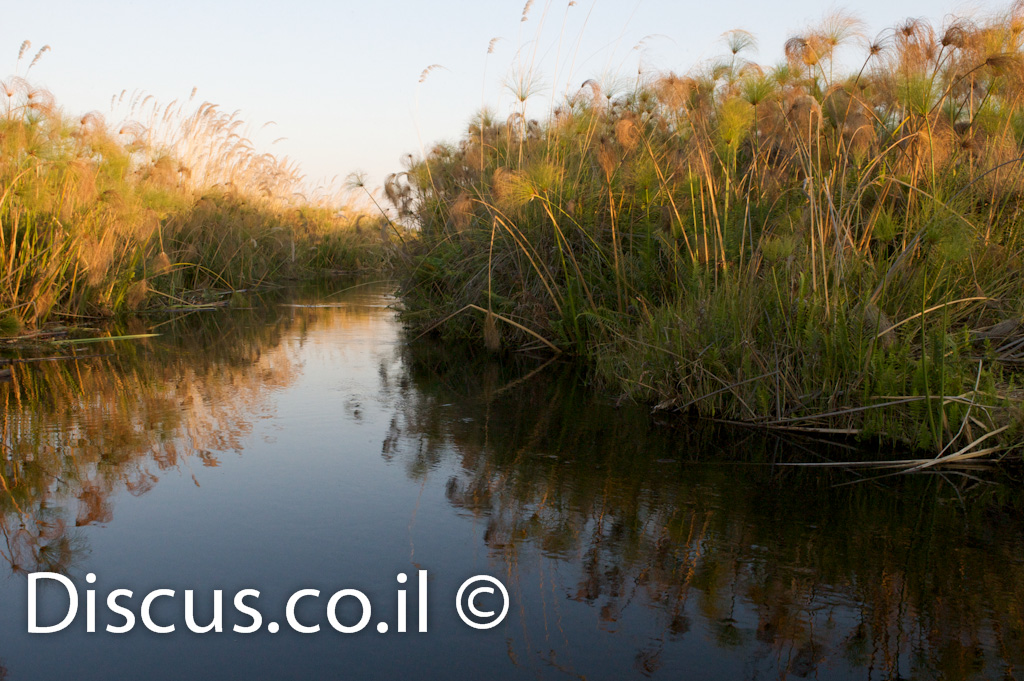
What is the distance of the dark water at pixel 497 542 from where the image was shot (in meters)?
1.82

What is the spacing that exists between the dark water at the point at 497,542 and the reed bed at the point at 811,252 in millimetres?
345

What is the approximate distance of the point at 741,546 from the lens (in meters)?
2.43

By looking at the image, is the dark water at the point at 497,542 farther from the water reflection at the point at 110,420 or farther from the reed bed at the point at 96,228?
the reed bed at the point at 96,228

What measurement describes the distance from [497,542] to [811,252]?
243 centimetres

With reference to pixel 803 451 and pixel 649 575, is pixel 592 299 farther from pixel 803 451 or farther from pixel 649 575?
pixel 649 575

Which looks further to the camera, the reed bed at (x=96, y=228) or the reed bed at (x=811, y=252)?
the reed bed at (x=96, y=228)

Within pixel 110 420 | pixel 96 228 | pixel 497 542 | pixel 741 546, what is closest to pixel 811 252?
pixel 741 546

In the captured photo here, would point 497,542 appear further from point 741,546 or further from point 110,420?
point 110,420

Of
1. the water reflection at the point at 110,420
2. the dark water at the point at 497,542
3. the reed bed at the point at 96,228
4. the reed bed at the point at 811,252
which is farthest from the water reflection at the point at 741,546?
the reed bed at the point at 96,228

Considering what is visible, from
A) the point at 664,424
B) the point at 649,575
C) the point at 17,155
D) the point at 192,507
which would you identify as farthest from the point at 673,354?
the point at 17,155

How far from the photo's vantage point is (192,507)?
271cm

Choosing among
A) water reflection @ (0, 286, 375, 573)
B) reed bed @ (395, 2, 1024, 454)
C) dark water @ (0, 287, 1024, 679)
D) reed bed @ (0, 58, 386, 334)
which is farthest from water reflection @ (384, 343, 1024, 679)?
reed bed @ (0, 58, 386, 334)

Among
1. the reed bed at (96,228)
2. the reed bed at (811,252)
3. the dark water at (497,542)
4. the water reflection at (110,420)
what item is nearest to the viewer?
the dark water at (497,542)

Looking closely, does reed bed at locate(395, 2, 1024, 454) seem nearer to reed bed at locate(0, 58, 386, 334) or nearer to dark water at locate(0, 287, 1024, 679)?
dark water at locate(0, 287, 1024, 679)
